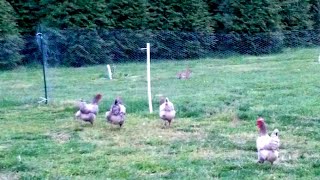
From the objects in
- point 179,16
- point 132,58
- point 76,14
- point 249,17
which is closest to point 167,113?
point 132,58

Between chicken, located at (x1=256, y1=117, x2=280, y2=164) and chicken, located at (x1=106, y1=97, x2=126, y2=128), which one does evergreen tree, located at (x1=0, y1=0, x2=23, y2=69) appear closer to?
chicken, located at (x1=106, y1=97, x2=126, y2=128)

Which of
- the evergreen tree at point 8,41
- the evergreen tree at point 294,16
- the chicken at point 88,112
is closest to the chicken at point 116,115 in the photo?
the chicken at point 88,112

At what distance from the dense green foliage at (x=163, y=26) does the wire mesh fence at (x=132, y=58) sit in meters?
0.04

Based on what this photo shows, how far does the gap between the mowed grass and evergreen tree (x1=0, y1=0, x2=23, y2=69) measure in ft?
8.80

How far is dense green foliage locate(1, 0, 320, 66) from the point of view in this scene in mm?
21359

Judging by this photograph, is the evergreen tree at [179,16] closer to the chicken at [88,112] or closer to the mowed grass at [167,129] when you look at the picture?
the mowed grass at [167,129]

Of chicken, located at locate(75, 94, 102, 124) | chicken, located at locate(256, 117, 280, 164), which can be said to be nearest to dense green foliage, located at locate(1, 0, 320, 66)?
chicken, located at locate(75, 94, 102, 124)

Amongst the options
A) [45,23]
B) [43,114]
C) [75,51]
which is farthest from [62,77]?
[43,114]

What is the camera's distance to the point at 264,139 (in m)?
7.83

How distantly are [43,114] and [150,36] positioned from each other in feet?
31.9

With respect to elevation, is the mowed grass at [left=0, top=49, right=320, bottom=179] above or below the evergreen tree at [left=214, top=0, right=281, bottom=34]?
below

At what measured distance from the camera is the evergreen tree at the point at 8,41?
2147 centimetres

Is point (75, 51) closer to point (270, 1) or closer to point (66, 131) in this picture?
point (270, 1)

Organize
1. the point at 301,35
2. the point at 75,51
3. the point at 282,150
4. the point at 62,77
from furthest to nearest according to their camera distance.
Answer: the point at 301,35 < the point at 75,51 < the point at 62,77 < the point at 282,150
